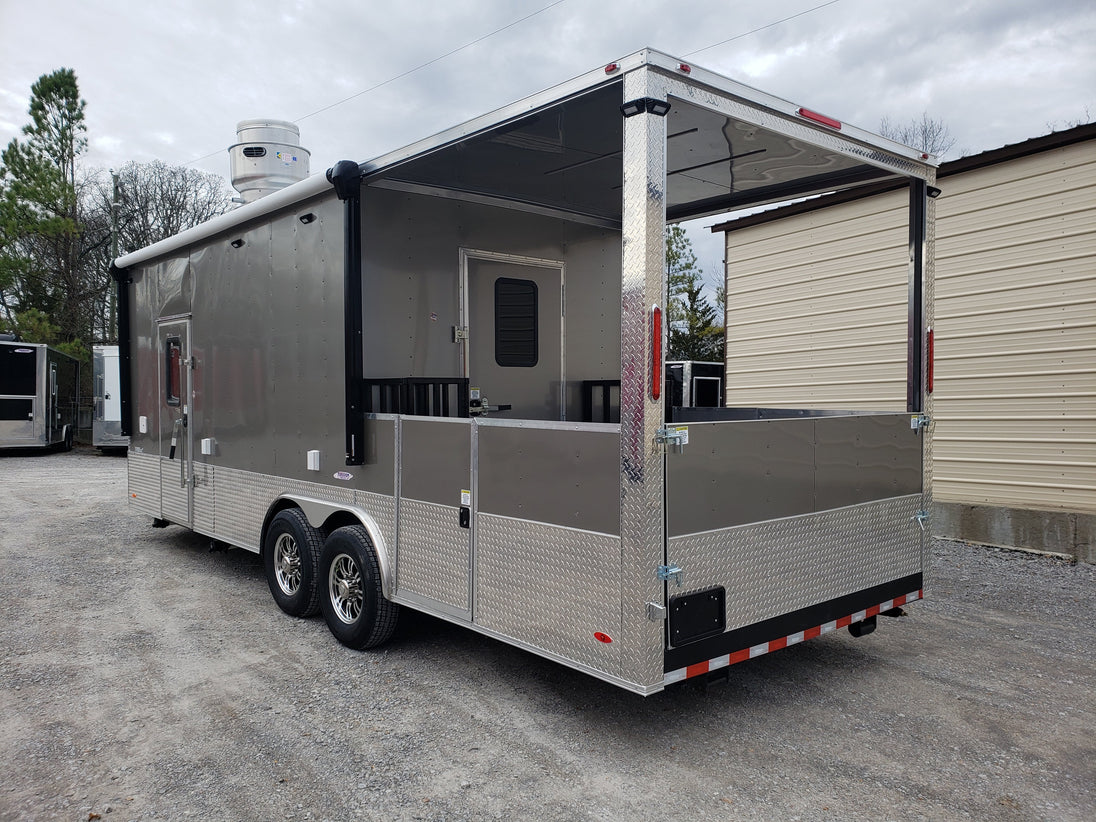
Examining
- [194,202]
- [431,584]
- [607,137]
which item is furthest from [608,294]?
[194,202]

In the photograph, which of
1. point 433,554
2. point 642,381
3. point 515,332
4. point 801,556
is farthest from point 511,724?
point 515,332

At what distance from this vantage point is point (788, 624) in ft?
11.6

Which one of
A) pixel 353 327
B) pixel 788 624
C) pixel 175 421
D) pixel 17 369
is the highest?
pixel 17 369

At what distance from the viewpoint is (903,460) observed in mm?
4176

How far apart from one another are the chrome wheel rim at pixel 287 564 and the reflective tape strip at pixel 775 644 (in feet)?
9.35

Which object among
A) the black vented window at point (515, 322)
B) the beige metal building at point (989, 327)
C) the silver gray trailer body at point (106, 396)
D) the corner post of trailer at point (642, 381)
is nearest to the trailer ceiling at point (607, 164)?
the corner post of trailer at point (642, 381)

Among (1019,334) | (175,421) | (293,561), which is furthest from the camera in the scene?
(1019,334)

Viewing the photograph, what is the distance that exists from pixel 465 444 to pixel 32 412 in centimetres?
1639

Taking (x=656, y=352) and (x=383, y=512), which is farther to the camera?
(x=383, y=512)

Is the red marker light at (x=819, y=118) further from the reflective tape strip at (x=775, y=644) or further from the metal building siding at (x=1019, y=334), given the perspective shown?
the metal building siding at (x=1019, y=334)

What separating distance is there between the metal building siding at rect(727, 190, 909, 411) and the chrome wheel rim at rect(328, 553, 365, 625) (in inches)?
229

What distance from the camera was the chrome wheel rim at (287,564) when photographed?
5059mm

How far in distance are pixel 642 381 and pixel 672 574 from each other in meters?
0.76

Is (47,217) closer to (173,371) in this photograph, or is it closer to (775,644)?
(173,371)
